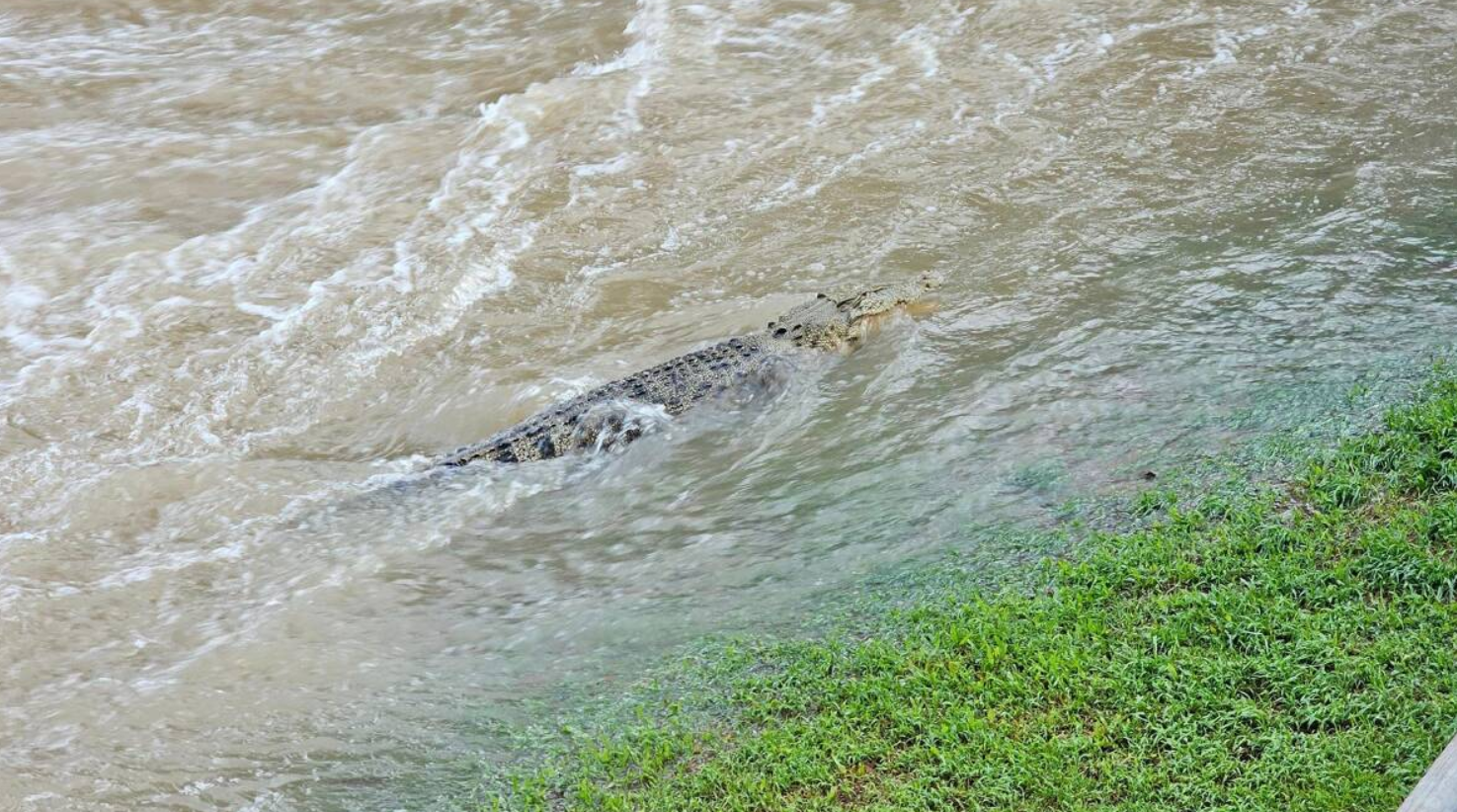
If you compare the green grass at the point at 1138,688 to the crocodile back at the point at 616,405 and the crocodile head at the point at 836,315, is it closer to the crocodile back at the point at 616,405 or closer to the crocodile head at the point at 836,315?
the crocodile back at the point at 616,405

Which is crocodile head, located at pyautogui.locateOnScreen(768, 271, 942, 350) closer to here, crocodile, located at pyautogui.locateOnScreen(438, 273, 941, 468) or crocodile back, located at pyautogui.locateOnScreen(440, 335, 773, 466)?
crocodile, located at pyautogui.locateOnScreen(438, 273, 941, 468)

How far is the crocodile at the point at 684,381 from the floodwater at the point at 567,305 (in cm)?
17

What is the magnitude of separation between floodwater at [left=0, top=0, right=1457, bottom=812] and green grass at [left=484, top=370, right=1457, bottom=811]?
1.76 ft

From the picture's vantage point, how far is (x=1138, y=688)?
438 centimetres

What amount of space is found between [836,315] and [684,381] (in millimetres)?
975

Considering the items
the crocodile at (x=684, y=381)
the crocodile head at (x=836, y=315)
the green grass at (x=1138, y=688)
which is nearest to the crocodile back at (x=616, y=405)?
the crocodile at (x=684, y=381)

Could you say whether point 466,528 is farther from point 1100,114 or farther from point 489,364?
point 1100,114

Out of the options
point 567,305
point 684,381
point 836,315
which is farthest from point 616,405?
point 567,305

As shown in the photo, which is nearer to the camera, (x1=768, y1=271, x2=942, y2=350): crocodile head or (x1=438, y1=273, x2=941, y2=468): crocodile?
(x1=438, y1=273, x2=941, y2=468): crocodile

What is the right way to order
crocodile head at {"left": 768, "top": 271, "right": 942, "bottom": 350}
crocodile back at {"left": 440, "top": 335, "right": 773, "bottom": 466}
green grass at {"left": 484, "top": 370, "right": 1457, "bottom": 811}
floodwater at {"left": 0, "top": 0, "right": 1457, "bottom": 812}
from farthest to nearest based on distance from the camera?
crocodile head at {"left": 768, "top": 271, "right": 942, "bottom": 350} < crocodile back at {"left": 440, "top": 335, "right": 773, "bottom": 466} < floodwater at {"left": 0, "top": 0, "right": 1457, "bottom": 812} < green grass at {"left": 484, "top": 370, "right": 1457, "bottom": 811}

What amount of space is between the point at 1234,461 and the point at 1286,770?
1747 millimetres

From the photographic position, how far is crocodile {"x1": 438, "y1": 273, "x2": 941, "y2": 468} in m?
6.88

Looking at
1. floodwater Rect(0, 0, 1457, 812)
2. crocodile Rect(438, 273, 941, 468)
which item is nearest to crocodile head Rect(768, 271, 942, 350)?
crocodile Rect(438, 273, 941, 468)

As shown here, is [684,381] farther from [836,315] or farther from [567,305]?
[567,305]
